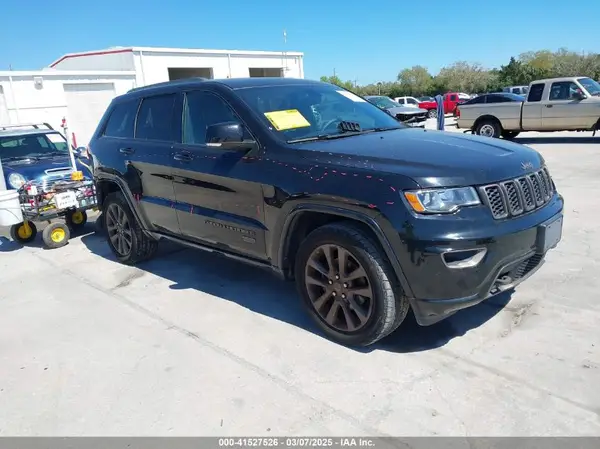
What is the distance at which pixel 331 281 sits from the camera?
10.7 feet

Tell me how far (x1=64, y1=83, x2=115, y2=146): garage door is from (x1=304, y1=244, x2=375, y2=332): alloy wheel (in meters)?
17.8

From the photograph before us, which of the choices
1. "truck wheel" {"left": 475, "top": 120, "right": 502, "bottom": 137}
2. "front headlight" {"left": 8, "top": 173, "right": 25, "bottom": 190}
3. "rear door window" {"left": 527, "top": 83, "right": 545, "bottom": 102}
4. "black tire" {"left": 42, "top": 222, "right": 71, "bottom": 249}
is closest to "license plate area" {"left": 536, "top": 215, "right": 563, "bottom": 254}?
"black tire" {"left": 42, "top": 222, "right": 71, "bottom": 249}

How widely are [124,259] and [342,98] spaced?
9.87 ft

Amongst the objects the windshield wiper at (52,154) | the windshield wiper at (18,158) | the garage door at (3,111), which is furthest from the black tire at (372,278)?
the garage door at (3,111)

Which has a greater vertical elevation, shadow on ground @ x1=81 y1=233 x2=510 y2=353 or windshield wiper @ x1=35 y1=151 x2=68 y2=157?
windshield wiper @ x1=35 y1=151 x2=68 y2=157

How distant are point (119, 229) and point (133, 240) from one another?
1.09ft

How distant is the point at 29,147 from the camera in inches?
341

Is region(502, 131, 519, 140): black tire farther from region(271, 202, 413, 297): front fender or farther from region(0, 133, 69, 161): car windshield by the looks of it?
region(271, 202, 413, 297): front fender

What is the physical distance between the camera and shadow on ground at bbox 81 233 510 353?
3439 millimetres

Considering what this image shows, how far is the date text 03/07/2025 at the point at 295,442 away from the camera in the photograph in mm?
2455

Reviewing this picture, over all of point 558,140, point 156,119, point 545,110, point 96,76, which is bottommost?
point 558,140

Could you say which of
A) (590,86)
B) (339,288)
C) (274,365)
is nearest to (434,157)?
(339,288)

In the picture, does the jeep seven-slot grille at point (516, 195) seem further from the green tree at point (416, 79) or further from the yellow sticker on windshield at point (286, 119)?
the green tree at point (416, 79)

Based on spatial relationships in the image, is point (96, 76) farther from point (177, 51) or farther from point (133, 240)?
point (133, 240)
